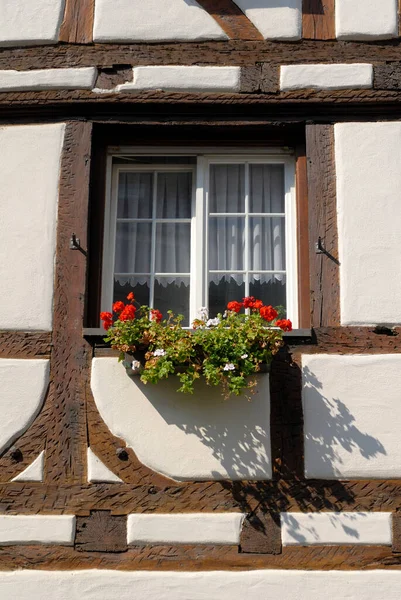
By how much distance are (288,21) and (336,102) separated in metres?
0.70

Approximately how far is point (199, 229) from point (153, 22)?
4.83 ft

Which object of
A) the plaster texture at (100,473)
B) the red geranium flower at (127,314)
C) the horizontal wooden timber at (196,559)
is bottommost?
Result: the horizontal wooden timber at (196,559)

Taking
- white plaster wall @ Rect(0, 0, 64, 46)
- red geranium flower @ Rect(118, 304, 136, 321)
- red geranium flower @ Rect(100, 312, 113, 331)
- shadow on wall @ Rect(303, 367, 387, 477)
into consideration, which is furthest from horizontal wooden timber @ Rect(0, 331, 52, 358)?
white plaster wall @ Rect(0, 0, 64, 46)

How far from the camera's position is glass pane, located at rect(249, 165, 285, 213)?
20.0ft

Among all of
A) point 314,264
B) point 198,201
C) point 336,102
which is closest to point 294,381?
point 314,264

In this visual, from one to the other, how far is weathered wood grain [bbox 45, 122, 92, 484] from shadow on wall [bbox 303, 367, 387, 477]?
137cm

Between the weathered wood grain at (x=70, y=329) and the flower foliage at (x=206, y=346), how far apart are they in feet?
1.12

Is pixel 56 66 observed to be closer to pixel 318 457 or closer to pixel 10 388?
pixel 10 388

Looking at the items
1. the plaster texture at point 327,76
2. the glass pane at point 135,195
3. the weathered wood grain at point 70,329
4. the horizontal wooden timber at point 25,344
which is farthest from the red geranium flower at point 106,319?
the plaster texture at point 327,76

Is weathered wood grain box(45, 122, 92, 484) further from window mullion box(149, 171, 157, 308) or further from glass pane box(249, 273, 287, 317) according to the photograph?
glass pane box(249, 273, 287, 317)

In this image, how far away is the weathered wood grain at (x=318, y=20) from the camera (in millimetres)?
5977

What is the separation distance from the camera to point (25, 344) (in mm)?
5449

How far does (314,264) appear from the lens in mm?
5578

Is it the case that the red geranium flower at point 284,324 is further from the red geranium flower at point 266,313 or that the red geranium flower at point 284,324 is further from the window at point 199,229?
the window at point 199,229
